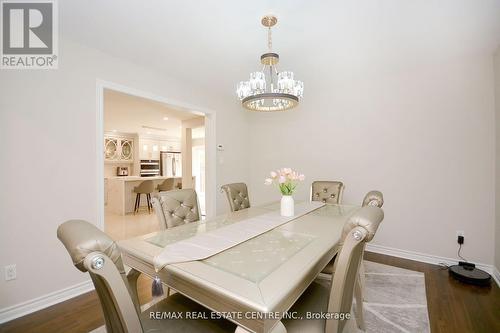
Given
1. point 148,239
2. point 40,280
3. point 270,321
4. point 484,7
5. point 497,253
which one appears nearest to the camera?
point 270,321

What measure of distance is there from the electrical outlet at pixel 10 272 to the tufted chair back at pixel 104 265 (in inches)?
67.9

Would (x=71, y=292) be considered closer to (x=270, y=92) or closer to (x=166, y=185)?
(x=270, y=92)

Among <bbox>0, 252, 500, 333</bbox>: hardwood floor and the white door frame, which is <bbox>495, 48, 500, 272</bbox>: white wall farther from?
the white door frame

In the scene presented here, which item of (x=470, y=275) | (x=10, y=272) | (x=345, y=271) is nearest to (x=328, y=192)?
(x=470, y=275)

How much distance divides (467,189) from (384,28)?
2.10 metres

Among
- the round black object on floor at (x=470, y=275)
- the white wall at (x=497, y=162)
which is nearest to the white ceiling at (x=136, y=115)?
the white wall at (x=497, y=162)

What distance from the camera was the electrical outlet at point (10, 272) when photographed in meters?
1.78

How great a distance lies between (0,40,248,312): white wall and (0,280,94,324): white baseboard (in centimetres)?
4

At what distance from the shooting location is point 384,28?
204 cm

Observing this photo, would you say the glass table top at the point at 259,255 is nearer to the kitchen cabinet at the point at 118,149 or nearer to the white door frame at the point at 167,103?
the white door frame at the point at 167,103

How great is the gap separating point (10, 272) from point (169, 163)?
6.84 meters

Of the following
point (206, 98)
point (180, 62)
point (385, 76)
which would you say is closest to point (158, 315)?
point (180, 62)

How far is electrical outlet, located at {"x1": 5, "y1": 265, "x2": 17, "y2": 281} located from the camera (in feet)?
5.84

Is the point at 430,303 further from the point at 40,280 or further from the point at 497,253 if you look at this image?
A: the point at 40,280
